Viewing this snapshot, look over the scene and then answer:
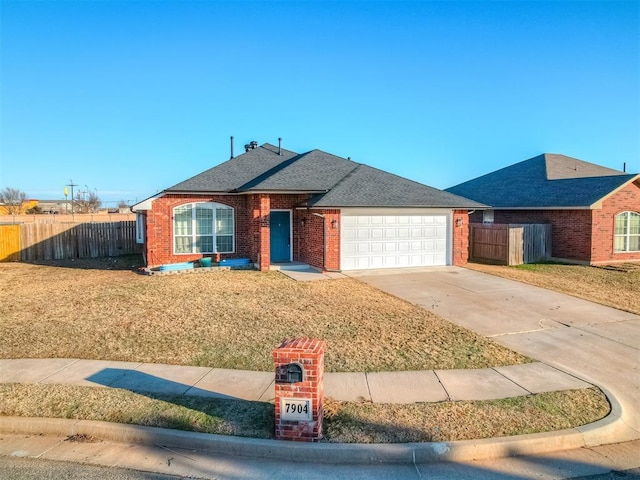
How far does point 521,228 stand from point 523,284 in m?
6.25

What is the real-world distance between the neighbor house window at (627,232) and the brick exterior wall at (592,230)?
0.24 m

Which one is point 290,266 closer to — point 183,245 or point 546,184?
point 183,245

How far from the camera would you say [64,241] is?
72.0ft

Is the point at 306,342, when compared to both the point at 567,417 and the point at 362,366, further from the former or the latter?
the point at 567,417

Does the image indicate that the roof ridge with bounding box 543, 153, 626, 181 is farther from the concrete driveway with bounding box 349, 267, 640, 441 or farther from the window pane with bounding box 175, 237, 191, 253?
the window pane with bounding box 175, 237, 191, 253

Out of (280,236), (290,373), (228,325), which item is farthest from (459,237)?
(290,373)

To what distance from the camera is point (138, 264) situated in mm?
19422

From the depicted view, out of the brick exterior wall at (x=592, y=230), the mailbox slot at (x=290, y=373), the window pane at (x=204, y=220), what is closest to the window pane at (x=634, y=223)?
the brick exterior wall at (x=592, y=230)

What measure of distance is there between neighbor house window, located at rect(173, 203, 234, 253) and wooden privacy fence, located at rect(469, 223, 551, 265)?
1209 centimetres

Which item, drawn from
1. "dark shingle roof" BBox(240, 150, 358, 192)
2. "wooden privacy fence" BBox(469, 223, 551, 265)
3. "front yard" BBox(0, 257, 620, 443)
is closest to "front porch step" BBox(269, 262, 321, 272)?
"front yard" BBox(0, 257, 620, 443)

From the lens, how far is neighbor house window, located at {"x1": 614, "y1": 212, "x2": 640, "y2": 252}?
19453mm

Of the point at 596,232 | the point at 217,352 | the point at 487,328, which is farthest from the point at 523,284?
the point at 217,352

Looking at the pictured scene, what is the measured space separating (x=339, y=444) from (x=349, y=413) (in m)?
0.62

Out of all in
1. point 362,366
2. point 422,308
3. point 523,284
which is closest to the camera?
point 362,366
